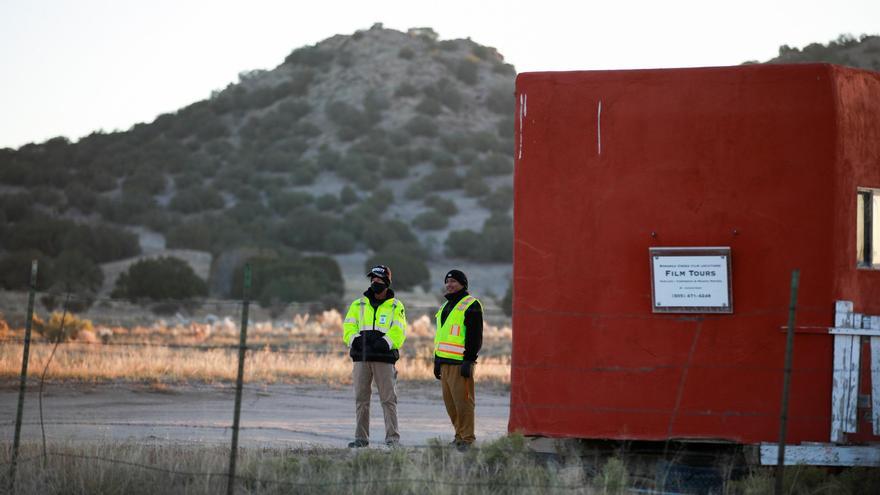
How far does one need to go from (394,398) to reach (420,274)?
127 ft

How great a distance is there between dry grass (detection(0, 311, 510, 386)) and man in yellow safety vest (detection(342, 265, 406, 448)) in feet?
11.6

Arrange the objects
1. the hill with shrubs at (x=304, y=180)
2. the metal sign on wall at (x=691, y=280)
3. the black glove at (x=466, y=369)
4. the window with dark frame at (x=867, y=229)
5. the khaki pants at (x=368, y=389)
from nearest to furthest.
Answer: the metal sign on wall at (x=691, y=280)
the window with dark frame at (x=867, y=229)
the black glove at (x=466, y=369)
the khaki pants at (x=368, y=389)
the hill with shrubs at (x=304, y=180)

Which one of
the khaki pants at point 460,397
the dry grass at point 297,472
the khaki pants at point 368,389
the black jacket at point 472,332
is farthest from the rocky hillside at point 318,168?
the dry grass at point 297,472

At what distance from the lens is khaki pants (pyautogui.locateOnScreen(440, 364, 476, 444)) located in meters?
12.6

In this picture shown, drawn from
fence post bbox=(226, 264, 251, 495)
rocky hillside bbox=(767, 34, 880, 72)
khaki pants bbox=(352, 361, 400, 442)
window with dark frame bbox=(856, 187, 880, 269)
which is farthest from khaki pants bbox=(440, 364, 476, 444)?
rocky hillside bbox=(767, 34, 880, 72)

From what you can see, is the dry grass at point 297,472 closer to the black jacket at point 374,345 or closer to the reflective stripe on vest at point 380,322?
the black jacket at point 374,345

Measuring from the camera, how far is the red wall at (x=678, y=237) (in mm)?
10922

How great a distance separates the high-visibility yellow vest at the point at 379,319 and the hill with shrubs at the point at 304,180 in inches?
1168

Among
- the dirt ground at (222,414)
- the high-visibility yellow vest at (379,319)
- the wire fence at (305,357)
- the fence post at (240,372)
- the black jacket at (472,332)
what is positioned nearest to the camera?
the fence post at (240,372)

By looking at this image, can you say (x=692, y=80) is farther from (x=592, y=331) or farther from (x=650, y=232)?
(x=592, y=331)

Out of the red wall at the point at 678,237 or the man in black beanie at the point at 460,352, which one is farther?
the man in black beanie at the point at 460,352

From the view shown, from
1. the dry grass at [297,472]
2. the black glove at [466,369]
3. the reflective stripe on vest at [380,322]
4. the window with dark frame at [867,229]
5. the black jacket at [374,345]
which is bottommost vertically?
the dry grass at [297,472]

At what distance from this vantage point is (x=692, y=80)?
11086 millimetres

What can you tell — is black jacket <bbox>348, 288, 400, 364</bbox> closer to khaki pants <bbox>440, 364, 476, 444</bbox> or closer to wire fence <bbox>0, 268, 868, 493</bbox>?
khaki pants <bbox>440, 364, 476, 444</bbox>
